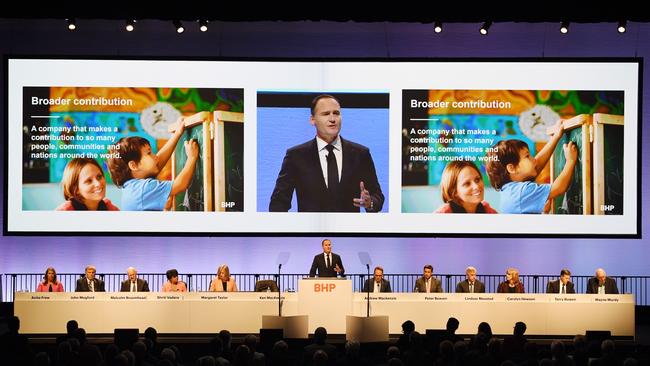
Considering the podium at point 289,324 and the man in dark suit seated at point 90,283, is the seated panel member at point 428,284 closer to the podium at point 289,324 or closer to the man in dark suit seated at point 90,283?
the podium at point 289,324

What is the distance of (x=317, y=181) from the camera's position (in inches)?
623

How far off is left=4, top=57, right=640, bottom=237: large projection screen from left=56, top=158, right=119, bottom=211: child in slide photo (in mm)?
20

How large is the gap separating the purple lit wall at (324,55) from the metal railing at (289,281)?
0.54 ft

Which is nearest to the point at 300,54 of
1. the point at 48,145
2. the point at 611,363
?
the point at 48,145

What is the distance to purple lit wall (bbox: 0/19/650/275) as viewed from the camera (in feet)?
57.0

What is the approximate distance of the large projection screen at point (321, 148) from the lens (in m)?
15.6

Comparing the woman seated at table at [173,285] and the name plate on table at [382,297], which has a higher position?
the woman seated at table at [173,285]

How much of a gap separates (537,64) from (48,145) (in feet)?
22.9

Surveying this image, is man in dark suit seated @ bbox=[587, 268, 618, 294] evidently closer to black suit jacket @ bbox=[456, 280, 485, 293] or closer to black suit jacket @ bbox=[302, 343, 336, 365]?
black suit jacket @ bbox=[456, 280, 485, 293]

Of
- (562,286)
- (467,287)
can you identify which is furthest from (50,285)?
(562,286)

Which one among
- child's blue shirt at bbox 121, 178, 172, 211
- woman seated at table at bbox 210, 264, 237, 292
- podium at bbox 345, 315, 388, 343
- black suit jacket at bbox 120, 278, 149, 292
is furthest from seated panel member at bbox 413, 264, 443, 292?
child's blue shirt at bbox 121, 178, 172, 211

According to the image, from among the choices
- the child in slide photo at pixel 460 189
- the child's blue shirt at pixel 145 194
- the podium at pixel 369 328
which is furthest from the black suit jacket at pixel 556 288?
the child's blue shirt at pixel 145 194

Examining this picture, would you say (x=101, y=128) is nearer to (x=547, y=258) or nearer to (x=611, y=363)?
(x=547, y=258)

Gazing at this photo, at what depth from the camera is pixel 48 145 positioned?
15727 mm
